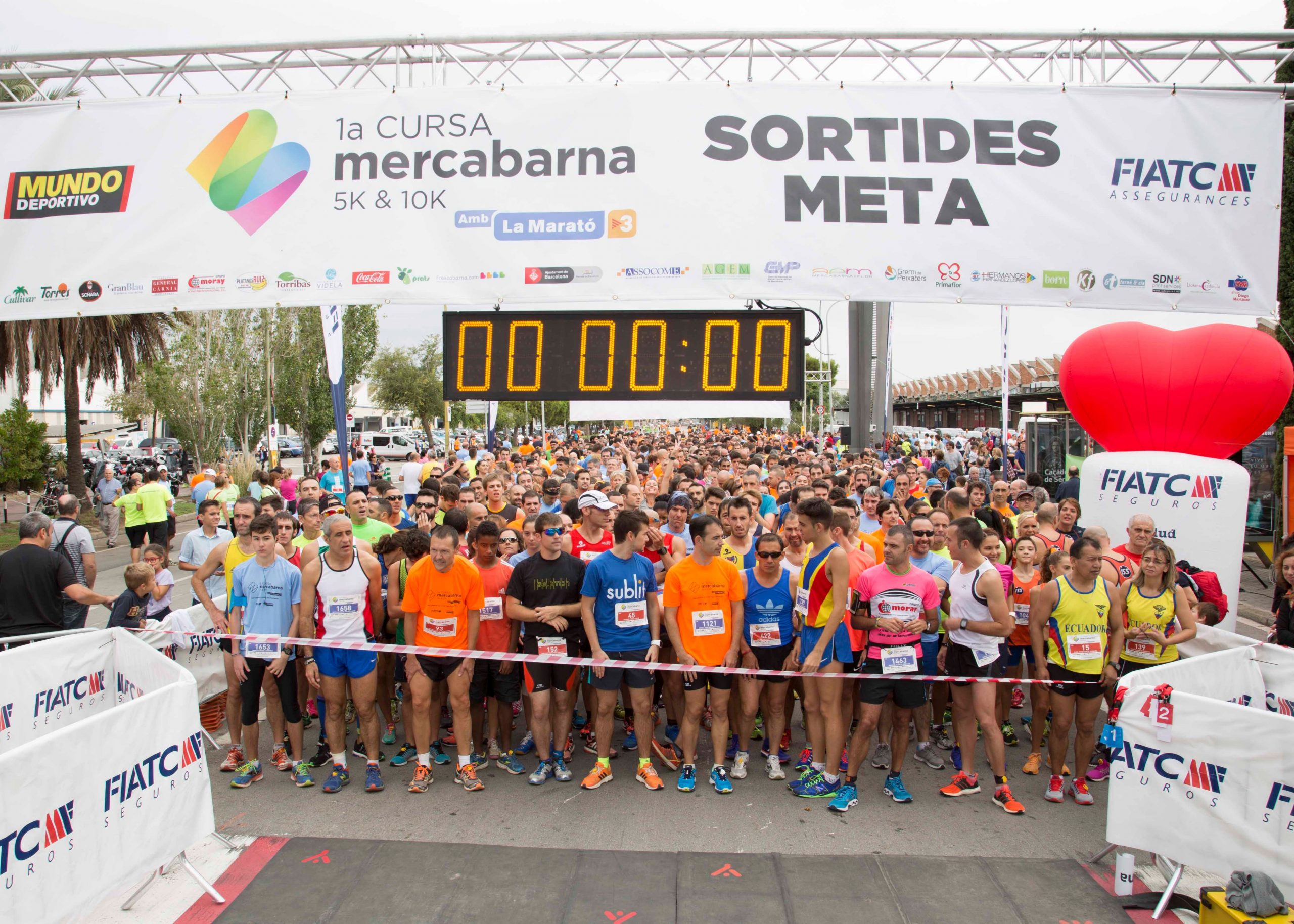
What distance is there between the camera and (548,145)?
7.80 m

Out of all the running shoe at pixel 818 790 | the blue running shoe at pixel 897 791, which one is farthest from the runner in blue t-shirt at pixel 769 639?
the blue running shoe at pixel 897 791

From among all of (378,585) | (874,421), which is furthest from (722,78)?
(874,421)

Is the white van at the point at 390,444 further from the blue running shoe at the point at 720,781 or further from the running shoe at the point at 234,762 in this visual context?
the blue running shoe at the point at 720,781

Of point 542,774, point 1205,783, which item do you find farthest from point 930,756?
point 542,774

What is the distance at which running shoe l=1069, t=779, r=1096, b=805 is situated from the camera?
5.38 m

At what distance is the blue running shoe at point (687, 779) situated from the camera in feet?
18.2

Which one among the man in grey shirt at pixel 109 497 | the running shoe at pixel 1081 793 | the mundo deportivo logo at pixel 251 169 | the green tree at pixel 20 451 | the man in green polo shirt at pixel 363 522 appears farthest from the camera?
the green tree at pixel 20 451

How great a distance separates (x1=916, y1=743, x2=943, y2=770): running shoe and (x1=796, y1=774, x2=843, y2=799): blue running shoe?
980mm

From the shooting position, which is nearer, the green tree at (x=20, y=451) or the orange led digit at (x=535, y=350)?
the orange led digit at (x=535, y=350)

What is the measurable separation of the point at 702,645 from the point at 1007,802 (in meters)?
2.13

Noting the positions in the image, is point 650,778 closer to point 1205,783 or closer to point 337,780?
point 337,780

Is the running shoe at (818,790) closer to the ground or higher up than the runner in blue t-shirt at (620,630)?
closer to the ground

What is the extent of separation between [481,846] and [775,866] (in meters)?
1.66

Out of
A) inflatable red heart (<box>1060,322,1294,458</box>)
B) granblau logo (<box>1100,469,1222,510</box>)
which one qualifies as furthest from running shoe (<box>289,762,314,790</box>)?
inflatable red heart (<box>1060,322,1294,458</box>)
